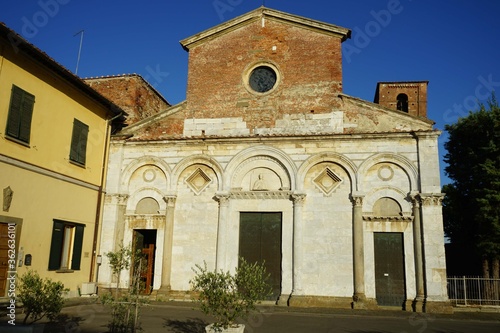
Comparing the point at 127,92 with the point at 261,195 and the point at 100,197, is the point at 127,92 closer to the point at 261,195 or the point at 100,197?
the point at 100,197

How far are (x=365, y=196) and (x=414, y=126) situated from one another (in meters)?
3.22

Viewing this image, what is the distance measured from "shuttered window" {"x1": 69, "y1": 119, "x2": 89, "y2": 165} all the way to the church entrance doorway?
384 centimetres

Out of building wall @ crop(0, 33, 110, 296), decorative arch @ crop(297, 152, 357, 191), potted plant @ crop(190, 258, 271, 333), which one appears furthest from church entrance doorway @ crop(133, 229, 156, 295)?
potted plant @ crop(190, 258, 271, 333)


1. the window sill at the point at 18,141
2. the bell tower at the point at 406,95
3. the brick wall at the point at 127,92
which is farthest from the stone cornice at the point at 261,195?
the bell tower at the point at 406,95

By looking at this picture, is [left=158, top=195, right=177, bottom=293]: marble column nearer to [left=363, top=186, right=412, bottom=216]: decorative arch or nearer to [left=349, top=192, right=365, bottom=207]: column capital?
[left=349, top=192, right=365, bottom=207]: column capital

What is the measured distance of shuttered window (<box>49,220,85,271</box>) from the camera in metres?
14.4

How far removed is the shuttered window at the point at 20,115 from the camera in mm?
12586

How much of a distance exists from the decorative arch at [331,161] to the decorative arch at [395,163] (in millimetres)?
248

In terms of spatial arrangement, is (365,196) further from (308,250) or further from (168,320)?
(168,320)

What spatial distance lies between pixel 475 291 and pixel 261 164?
399 inches

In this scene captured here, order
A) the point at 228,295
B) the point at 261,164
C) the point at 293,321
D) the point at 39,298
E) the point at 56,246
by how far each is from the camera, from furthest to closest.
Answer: the point at 261,164, the point at 56,246, the point at 293,321, the point at 39,298, the point at 228,295

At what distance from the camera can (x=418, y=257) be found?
14.9 m

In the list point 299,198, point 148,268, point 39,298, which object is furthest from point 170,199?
point 39,298

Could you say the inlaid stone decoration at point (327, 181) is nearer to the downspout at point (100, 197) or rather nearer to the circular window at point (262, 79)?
the circular window at point (262, 79)
